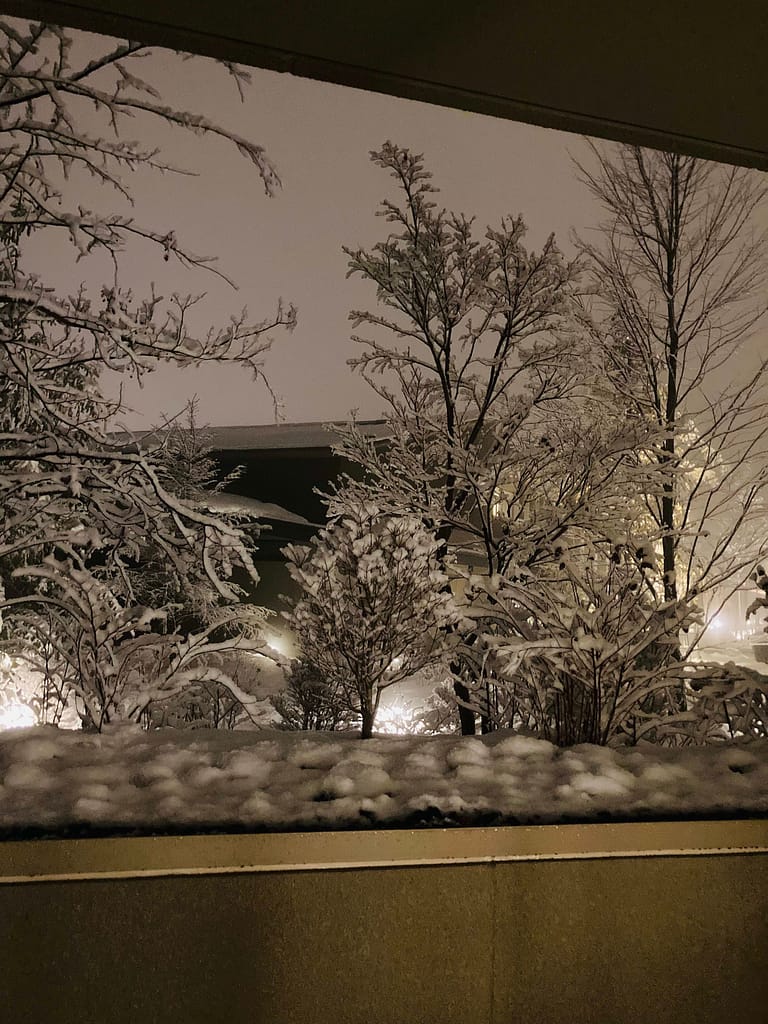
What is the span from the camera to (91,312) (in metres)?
4.18

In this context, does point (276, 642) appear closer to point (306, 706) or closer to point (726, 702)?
point (306, 706)

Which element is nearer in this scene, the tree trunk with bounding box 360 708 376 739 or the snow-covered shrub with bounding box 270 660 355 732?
the tree trunk with bounding box 360 708 376 739

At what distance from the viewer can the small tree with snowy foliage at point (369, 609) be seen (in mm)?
3938

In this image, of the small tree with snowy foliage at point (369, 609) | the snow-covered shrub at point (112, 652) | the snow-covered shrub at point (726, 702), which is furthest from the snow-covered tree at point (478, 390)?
the snow-covered shrub at point (112, 652)

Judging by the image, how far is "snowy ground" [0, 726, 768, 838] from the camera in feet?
7.82

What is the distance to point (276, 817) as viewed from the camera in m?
2.38

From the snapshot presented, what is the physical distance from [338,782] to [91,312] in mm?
3034

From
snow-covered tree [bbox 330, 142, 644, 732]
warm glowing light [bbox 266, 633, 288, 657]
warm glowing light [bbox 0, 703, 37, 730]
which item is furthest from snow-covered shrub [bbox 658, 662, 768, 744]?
warm glowing light [bbox 0, 703, 37, 730]

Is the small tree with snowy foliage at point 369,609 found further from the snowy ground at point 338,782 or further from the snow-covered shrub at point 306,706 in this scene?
the snow-covered shrub at point 306,706

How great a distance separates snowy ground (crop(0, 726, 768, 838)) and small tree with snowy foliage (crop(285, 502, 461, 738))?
2.65 feet

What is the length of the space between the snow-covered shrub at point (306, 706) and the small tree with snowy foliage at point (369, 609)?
100 cm

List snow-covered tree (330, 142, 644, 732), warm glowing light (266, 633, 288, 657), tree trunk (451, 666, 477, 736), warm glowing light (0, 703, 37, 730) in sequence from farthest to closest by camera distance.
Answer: snow-covered tree (330, 142, 644, 732), tree trunk (451, 666, 477, 736), warm glowing light (0, 703, 37, 730), warm glowing light (266, 633, 288, 657)

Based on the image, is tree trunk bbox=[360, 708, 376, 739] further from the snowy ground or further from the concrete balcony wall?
the concrete balcony wall

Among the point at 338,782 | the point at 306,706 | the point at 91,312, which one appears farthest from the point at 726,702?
the point at 91,312
